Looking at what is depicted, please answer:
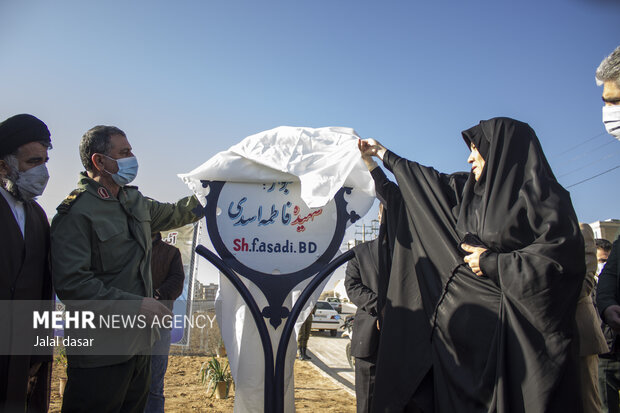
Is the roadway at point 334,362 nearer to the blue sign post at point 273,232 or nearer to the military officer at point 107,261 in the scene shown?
the blue sign post at point 273,232

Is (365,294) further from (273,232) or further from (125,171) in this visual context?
(125,171)

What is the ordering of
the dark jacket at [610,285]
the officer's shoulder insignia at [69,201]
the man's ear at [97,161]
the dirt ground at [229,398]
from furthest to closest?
the dirt ground at [229,398]
the dark jacket at [610,285]
the man's ear at [97,161]
the officer's shoulder insignia at [69,201]

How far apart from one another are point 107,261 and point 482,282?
184 cm

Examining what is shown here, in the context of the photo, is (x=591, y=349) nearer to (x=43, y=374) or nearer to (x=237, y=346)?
(x=237, y=346)

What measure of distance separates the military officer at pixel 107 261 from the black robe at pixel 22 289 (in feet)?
0.52

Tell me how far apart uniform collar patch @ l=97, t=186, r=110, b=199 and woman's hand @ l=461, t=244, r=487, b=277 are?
1.85 metres

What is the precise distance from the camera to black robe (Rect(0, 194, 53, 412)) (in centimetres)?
199

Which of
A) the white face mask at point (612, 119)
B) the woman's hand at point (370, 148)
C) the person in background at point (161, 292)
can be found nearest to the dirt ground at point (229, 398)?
the person in background at point (161, 292)

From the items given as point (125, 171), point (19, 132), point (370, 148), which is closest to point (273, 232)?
point (370, 148)

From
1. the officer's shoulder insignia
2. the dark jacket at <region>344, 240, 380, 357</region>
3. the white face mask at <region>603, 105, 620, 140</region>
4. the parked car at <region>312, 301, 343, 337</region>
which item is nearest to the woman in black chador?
the white face mask at <region>603, 105, 620, 140</region>

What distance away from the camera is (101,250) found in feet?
7.22

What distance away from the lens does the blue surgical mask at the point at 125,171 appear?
95.1 inches

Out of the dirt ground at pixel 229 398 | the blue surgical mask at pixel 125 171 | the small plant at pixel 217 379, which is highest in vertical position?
the blue surgical mask at pixel 125 171

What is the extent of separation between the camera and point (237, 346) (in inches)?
102
